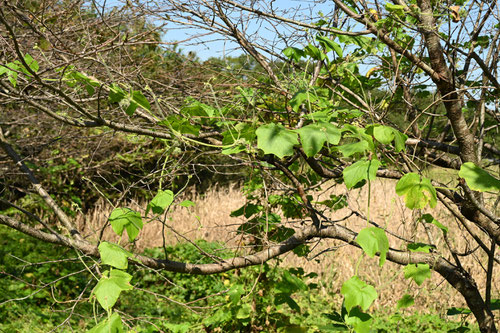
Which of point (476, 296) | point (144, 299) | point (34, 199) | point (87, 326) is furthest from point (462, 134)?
point (34, 199)

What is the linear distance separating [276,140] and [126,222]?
23.8 inches

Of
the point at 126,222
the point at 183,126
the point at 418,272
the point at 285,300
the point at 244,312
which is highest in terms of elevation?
the point at 183,126

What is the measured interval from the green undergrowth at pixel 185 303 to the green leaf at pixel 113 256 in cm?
98

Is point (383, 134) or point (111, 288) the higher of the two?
point (383, 134)

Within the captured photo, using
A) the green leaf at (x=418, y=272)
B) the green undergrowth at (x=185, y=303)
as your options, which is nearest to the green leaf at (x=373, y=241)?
the green leaf at (x=418, y=272)

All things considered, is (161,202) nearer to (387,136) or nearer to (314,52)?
(387,136)

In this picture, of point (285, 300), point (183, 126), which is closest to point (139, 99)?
point (183, 126)

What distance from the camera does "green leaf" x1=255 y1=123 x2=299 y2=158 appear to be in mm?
1377

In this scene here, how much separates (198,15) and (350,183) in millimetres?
1281

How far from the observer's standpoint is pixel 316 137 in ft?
4.63

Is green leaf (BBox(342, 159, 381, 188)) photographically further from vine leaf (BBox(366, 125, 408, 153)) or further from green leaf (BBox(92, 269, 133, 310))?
green leaf (BBox(92, 269, 133, 310))

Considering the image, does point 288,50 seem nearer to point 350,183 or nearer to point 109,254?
point 350,183

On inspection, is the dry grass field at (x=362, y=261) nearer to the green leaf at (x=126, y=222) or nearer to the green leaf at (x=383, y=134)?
the green leaf at (x=126, y=222)

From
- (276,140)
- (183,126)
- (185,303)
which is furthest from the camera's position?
(185,303)
